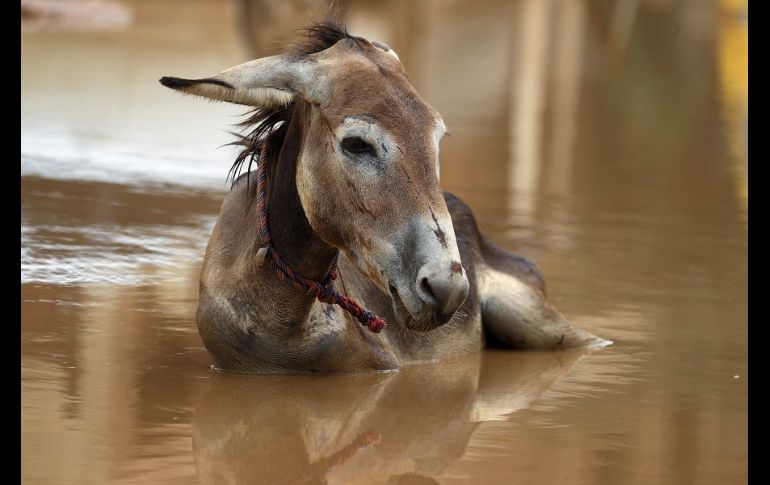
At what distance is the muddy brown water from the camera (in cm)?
508

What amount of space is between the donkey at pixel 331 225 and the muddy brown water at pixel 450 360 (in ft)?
0.64

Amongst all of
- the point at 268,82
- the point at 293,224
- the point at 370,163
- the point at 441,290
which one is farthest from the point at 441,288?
the point at 268,82

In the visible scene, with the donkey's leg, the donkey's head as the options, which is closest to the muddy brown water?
the donkey's leg

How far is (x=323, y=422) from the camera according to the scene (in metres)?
5.43

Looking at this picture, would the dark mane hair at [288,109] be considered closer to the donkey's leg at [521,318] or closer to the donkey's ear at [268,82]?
the donkey's ear at [268,82]

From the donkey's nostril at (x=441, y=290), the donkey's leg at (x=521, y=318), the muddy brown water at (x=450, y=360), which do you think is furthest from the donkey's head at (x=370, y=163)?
the donkey's leg at (x=521, y=318)

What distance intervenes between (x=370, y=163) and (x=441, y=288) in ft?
2.03

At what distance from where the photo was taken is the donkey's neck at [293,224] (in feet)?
18.4

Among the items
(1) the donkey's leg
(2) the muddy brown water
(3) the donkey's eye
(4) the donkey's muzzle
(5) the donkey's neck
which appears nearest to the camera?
(4) the donkey's muzzle

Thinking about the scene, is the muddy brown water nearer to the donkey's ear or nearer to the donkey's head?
the donkey's head

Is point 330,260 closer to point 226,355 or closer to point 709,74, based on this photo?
point 226,355

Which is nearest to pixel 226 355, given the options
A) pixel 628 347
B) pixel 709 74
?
pixel 628 347

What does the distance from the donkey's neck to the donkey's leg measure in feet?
5.29
